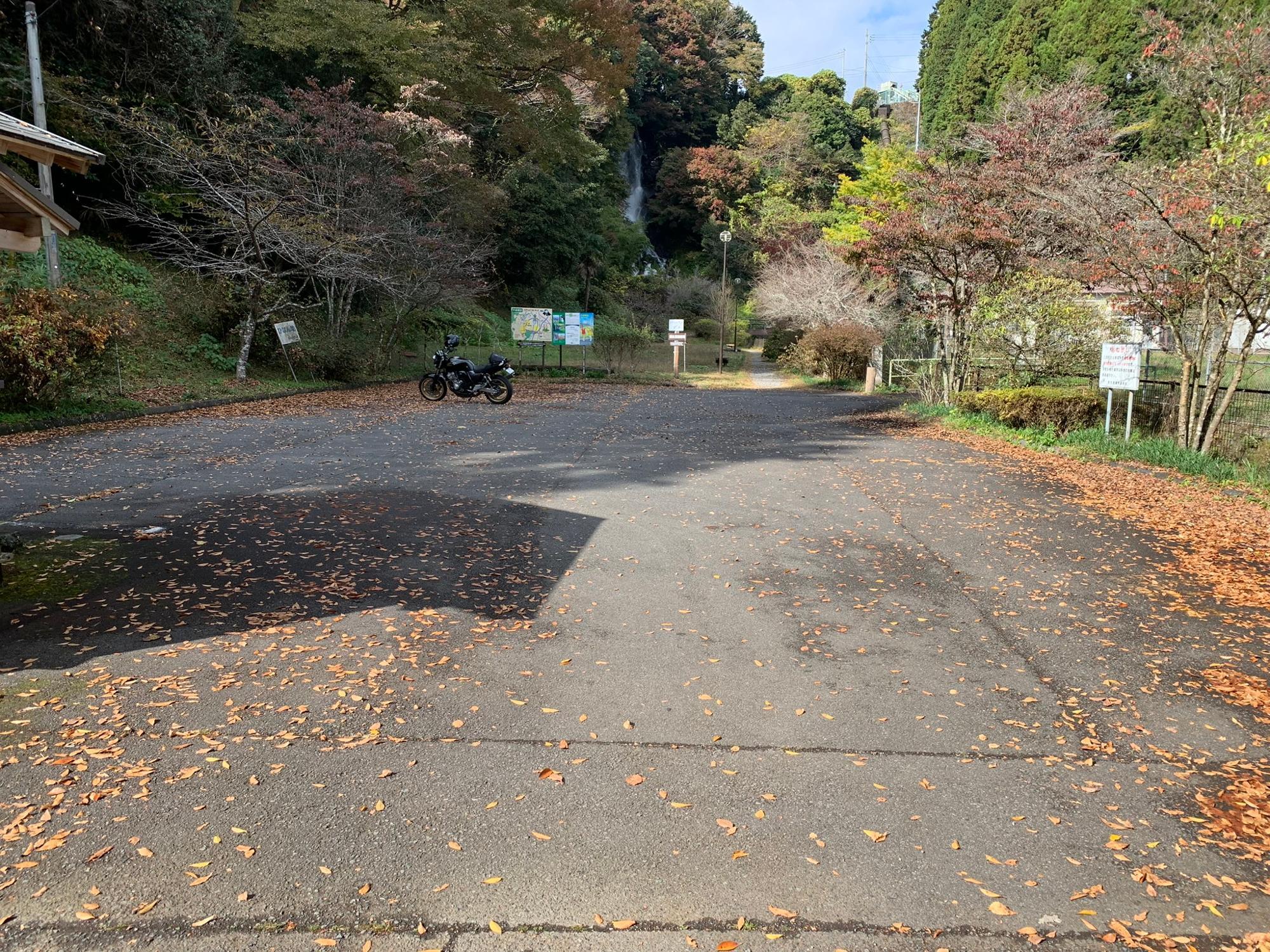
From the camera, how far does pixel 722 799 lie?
2.82 metres

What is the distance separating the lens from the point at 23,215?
192 inches

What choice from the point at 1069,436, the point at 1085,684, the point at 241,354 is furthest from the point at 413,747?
the point at 241,354

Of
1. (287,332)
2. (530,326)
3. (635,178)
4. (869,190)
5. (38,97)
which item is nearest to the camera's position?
(38,97)

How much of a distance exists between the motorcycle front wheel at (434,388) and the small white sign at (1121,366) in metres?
12.5

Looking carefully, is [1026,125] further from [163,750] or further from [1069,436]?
[163,750]

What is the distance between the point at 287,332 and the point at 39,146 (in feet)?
47.9

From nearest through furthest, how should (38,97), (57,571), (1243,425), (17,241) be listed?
1. (17,241)
2. (57,571)
3. (1243,425)
4. (38,97)

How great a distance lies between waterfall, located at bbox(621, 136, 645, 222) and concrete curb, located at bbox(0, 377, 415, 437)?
1457 inches

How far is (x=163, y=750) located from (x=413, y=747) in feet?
3.04

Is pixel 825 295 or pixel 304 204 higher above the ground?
pixel 304 204

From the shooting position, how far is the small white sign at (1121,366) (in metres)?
10.5

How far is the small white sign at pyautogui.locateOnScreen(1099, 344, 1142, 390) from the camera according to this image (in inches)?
412

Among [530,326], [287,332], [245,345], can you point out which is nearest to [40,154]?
[245,345]

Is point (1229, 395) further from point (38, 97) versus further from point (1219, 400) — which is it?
point (38, 97)
